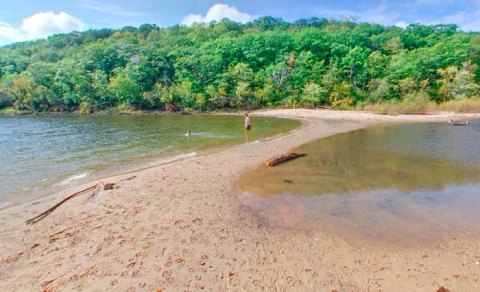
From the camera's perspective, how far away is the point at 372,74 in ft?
201

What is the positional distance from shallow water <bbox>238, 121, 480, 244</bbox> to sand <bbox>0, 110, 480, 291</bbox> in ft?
2.14

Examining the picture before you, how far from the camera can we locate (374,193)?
10.2 m

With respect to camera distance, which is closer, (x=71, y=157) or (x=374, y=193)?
(x=374, y=193)

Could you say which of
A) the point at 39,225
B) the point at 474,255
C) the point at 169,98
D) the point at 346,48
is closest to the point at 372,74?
the point at 346,48

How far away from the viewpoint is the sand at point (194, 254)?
5.41 meters

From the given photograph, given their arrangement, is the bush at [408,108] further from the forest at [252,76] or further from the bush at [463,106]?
the forest at [252,76]

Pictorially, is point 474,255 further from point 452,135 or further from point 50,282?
point 452,135

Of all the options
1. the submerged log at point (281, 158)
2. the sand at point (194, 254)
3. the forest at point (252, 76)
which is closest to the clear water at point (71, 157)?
the sand at point (194, 254)

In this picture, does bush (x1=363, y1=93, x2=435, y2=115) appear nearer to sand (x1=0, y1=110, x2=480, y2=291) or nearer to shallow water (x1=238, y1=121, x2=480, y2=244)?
shallow water (x1=238, y1=121, x2=480, y2=244)

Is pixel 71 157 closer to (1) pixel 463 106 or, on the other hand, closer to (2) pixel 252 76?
(2) pixel 252 76

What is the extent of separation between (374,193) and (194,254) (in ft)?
24.5

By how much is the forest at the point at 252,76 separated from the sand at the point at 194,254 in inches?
1951

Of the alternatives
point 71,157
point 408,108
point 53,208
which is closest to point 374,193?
point 53,208

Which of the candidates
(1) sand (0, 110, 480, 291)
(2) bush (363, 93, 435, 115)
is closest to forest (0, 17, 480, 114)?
(2) bush (363, 93, 435, 115)
